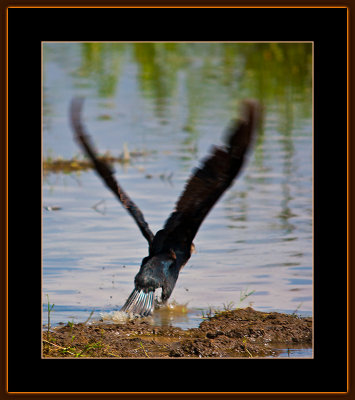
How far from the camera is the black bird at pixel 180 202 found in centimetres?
636

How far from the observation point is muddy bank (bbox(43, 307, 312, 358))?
6.75 m

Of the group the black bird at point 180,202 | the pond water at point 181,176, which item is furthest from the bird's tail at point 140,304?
the pond water at point 181,176

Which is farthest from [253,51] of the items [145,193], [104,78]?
[145,193]

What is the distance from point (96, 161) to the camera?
703 cm

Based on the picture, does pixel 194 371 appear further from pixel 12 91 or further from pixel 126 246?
pixel 126 246

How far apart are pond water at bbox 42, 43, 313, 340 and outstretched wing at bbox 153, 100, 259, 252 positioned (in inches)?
29.0

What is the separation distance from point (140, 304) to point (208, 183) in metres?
1.14

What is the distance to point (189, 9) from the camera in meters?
6.21

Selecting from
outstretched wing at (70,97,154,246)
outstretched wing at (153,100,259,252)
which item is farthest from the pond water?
outstretched wing at (70,97,154,246)

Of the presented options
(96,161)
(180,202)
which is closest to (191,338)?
(180,202)

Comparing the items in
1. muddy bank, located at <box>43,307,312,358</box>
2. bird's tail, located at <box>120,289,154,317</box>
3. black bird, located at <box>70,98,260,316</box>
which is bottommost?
muddy bank, located at <box>43,307,312,358</box>

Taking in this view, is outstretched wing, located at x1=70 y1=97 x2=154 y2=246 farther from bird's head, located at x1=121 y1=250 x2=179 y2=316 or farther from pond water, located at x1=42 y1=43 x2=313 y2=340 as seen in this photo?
pond water, located at x1=42 y1=43 x2=313 y2=340

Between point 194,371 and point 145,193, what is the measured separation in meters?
4.44

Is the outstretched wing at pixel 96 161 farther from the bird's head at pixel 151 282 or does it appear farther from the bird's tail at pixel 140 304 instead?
the bird's tail at pixel 140 304
